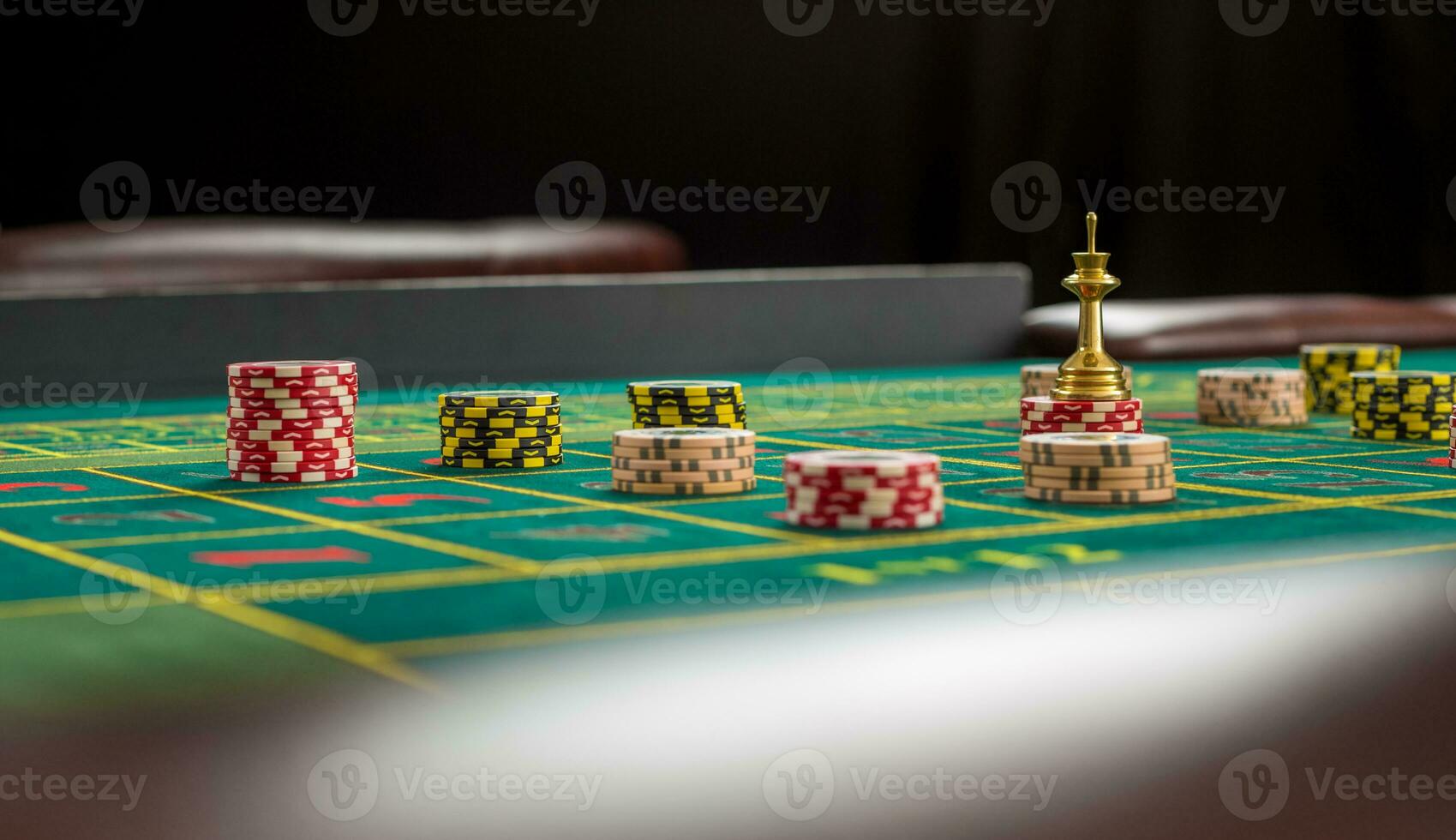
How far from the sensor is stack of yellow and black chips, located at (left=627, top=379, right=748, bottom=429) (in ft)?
13.7

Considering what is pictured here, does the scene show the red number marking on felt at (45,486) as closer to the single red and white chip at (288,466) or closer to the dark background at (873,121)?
the single red and white chip at (288,466)

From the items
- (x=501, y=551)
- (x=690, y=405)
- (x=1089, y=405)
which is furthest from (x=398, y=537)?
(x=1089, y=405)

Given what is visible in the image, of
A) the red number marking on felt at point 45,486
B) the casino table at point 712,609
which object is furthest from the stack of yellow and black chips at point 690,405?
the red number marking on felt at point 45,486

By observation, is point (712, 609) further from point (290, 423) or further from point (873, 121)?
point (873, 121)

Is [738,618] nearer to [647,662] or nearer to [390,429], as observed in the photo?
[647,662]

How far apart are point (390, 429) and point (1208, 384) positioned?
231cm

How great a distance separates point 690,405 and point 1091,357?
91 cm

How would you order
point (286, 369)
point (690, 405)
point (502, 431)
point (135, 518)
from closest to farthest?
point (135, 518)
point (286, 369)
point (502, 431)
point (690, 405)

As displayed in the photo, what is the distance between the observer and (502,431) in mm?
3971

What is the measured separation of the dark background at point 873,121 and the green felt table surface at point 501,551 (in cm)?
508

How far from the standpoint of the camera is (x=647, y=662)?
2.00 metres

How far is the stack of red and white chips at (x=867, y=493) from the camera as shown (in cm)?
288

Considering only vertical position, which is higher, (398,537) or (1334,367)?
(1334,367)

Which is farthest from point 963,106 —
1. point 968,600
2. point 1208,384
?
point 968,600
